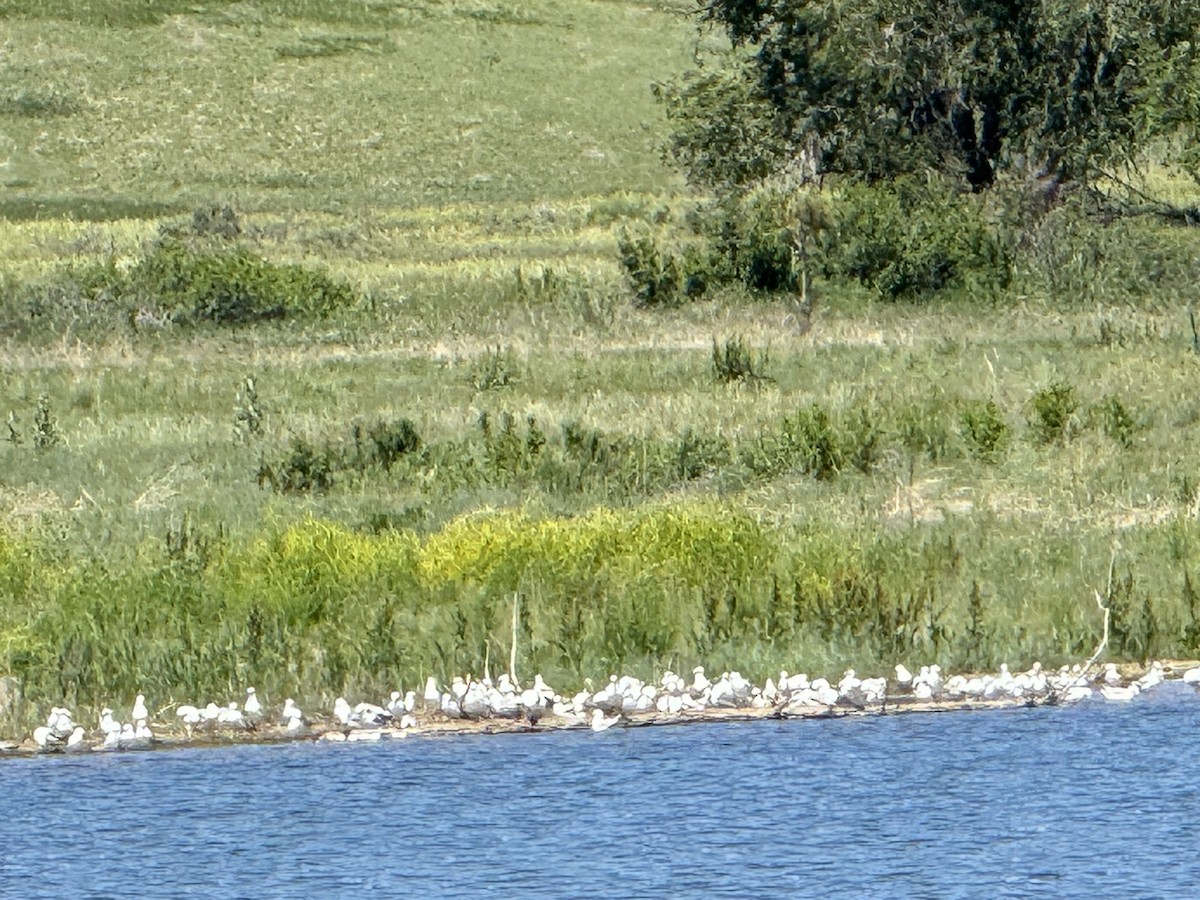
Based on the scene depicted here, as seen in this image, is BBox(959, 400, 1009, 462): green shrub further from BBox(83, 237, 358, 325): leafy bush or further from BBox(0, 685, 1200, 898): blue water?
BBox(83, 237, 358, 325): leafy bush

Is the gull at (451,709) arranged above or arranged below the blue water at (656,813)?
below

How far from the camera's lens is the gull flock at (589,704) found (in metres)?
9.88

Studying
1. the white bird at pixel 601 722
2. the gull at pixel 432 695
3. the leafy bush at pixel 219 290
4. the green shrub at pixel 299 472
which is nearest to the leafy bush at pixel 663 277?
the leafy bush at pixel 219 290

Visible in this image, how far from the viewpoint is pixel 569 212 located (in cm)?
5247

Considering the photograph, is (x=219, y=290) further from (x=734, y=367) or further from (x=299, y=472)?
(x=299, y=472)

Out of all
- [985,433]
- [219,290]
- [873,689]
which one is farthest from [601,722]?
[219,290]

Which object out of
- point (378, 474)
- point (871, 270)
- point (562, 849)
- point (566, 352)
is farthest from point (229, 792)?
point (871, 270)

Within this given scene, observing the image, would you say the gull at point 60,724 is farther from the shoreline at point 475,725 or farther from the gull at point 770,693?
the gull at point 770,693

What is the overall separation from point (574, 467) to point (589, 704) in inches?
235

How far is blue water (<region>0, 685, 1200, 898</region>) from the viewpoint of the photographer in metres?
7.65

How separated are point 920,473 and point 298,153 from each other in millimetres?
60800

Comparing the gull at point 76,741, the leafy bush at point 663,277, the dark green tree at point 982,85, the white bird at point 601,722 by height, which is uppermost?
the dark green tree at point 982,85

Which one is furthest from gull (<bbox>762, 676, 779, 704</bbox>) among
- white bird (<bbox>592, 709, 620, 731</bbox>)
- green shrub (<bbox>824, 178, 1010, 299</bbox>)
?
green shrub (<bbox>824, 178, 1010, 299</bbox>)

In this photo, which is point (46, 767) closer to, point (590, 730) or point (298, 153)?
point (590, 730)
